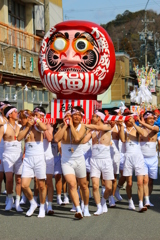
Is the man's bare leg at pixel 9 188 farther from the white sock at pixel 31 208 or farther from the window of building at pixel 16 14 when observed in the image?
the window of building at pixel 16 14

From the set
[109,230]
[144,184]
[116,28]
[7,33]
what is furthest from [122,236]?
[116,28]

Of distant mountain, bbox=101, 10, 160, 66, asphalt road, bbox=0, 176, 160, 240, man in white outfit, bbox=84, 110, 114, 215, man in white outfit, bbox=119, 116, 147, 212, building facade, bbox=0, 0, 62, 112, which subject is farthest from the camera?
distant mountain, bbox=101, 10, 160, 66

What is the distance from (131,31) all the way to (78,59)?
3079 inches

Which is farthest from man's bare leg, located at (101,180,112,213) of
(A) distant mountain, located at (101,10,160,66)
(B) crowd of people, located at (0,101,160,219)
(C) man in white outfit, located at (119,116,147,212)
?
(A) distant mountain, located at (101,10,160,66)

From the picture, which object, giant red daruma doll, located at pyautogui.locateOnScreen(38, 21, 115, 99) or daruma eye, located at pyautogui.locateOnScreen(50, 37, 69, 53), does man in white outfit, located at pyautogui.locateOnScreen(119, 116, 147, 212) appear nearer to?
giant red daruma doll, located at pyautogui.locateOnScreen(38, 21, 115, 99)

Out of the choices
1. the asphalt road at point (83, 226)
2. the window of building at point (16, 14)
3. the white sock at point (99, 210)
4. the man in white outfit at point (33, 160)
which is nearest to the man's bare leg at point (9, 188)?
the asphalt road at point (83, 226)

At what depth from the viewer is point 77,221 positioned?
8047mm

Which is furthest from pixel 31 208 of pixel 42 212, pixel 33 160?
pixel 33 160

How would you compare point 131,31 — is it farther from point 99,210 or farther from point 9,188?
point 99,210

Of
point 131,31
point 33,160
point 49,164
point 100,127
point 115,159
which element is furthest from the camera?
point 131,31

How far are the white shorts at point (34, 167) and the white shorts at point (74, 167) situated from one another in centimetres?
40

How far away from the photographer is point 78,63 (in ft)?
31.6

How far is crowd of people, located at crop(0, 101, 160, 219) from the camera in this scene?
8.38 metres

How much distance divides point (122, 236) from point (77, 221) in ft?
4.20
